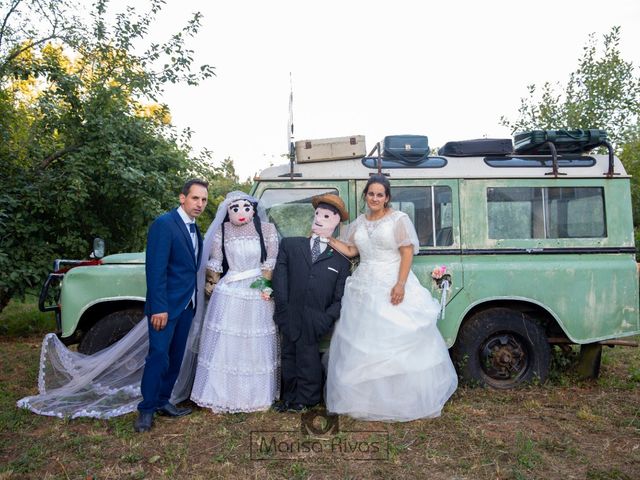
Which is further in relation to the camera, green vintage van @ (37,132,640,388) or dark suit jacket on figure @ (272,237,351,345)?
green vintage van @ (37,132,640,388)

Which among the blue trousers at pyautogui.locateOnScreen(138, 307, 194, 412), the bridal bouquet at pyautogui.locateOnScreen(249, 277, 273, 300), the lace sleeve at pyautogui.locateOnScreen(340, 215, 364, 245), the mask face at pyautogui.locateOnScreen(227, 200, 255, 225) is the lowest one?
the blue trousers at pyautogui.locateOnScreen(138, 307, 194, 412)

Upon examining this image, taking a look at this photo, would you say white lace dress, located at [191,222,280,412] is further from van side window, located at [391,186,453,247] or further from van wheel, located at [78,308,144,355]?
van side window, located at [391,186,453,247]

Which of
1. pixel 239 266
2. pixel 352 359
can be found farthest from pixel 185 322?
pixel 352 359

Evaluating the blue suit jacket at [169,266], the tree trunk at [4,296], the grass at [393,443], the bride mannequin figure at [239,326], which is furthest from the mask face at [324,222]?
the tree trunk at [4,296]

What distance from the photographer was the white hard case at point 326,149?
16.6 feet

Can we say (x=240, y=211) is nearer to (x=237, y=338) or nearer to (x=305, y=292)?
(x=305, y=292)

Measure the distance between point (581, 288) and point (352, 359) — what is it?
2.36 meters

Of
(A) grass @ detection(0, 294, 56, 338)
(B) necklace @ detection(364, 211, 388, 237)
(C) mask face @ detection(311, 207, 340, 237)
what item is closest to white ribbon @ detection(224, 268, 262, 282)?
(C) mask face @ detection(311, 207, 340, 237)

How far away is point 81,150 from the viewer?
720 centimetres

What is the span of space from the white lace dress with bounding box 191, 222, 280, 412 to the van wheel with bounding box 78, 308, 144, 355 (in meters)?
0.88

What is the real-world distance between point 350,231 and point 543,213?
1936 millimetres

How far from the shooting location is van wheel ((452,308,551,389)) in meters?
5.02

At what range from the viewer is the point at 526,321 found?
5.04 meters

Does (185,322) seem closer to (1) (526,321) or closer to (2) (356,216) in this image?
(2) (356,216)
